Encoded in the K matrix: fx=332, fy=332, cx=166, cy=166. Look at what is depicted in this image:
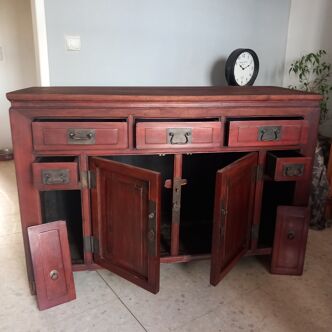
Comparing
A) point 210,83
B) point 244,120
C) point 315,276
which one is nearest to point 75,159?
point 244,120

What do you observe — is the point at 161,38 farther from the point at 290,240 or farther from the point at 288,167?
the point at 290,240

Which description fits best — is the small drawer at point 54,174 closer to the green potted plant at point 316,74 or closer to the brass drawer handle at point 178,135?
the brass drawer handle at point 178,135

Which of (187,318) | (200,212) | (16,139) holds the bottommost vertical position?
(187,318)

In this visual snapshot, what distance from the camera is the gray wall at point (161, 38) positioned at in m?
1.96

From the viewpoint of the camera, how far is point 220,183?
3.95 feet

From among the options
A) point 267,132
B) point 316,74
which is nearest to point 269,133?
point 267,132

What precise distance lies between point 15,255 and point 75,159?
77 centimetres

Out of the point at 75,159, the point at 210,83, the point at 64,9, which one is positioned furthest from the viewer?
the point at 210,83

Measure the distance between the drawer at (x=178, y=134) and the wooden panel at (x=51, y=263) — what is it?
1.58 feet

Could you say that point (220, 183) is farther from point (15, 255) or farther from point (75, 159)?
point (15, 255)

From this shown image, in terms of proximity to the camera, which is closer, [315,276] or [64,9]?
[315,276]

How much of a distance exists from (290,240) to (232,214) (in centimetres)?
38

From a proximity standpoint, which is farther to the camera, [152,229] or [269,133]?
[269,133]

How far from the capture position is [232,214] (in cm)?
138
